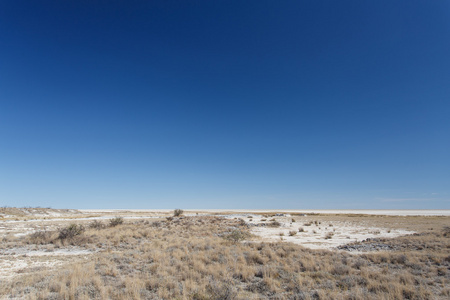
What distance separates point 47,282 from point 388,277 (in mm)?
11695

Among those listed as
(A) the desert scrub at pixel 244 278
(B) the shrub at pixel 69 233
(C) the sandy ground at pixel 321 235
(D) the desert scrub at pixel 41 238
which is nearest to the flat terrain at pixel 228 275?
(A) the desert scrub at pixel 244 278

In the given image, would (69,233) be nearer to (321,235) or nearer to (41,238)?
(41,238)

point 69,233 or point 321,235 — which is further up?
point 69,233

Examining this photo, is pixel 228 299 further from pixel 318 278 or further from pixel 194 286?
pixel 318 278

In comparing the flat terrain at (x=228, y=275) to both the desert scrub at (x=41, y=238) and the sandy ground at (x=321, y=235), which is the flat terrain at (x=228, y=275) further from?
the sandy ground at (x=321, y=235)

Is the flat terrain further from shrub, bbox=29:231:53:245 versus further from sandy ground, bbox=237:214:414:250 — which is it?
sandy ground, bbox=237:214:414:250

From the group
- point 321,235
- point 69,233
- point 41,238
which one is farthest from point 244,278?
point 321,235

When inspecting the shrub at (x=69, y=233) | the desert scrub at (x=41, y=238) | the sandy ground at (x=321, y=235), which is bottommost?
the sandy ground at (x=321, y=235)

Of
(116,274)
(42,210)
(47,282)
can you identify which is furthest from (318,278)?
(42,210)

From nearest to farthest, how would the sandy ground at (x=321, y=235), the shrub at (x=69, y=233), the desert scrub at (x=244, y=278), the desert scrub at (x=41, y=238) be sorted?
1. the desert scrub at (x=244, y=278)
2. the desert scrub at (x=41, y=238)
3. the shrub at (x=69, y=233)
4. the sandy ground at (x=321, y=235)

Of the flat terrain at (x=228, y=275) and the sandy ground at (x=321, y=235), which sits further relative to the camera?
the sandy ground at (x=321, y=235)

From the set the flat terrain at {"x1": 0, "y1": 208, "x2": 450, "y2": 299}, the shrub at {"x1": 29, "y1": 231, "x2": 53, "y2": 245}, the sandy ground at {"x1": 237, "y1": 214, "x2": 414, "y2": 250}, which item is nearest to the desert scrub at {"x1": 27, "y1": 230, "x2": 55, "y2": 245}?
the shrub at {"x1": 29, "y1": 231, "x2": 53, "y2": 245}

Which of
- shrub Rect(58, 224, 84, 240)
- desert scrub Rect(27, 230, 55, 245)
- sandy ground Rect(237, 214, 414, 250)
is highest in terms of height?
shrub Rect(58, 224, 84, 240)

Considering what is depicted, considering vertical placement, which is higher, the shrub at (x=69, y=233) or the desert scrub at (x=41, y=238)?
the shrub at (x=69, y=233)
